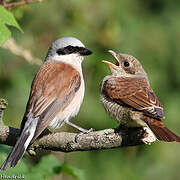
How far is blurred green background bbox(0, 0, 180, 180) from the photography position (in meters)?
7.20

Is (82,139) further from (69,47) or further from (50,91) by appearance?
(69,47)

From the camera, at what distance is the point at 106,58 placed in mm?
7441

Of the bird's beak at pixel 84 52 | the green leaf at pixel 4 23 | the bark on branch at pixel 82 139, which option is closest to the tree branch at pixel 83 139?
the bark on branch at pixel 82 139

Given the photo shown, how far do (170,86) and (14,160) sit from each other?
4623mm

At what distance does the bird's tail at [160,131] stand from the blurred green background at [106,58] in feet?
8.02

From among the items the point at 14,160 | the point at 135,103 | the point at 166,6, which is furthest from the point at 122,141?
the point at 166,6

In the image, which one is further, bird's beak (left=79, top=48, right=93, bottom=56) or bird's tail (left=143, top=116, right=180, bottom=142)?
bird's beak (left=79, top=48, right=93, bottom=56)

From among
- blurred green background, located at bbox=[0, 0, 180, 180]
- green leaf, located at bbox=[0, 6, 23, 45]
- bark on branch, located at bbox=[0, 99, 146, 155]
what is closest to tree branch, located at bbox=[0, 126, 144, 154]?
bark on branch, located at bbox=[0, 99, 146, 155]

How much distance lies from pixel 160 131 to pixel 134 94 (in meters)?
0.83

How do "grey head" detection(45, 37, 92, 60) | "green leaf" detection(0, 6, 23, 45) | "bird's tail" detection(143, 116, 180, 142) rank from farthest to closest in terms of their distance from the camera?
1. "grey head" detection(45, 37, 92, 60)
2. "bird's tail" detection(143, 116, 180, 142)
3. "green leaf" detection(0, 6, 23, 45)

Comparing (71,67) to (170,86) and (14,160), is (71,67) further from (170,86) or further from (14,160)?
(170,86)

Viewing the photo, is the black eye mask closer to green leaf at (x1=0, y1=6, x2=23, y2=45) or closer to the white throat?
the white throat

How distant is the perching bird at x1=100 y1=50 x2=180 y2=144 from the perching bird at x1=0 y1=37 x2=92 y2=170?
403mm

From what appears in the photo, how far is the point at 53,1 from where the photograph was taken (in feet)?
24.4
